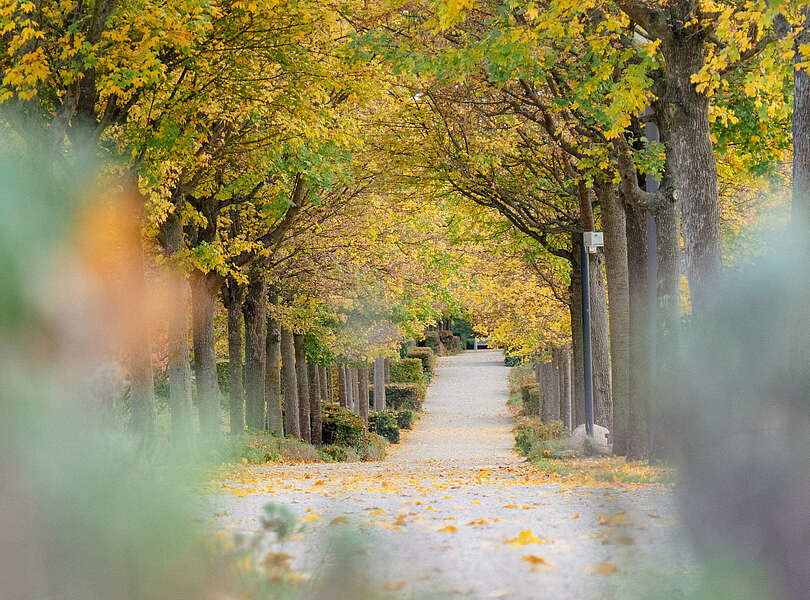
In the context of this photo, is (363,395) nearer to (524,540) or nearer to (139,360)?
(139,360)

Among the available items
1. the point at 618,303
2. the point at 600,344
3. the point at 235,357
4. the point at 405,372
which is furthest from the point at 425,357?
the point at 618,303

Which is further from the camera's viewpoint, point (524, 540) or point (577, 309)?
point (577, 309)

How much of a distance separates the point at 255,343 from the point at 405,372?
26273 mm

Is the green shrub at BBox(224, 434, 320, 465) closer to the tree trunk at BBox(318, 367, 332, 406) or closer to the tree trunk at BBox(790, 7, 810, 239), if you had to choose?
the tree trunk at BBox(790, 7, 810, 239)

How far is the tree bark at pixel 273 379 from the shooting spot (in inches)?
868

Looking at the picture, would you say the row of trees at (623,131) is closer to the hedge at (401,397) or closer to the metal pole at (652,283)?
the metal pole at (652,283)

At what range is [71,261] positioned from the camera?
216 inches

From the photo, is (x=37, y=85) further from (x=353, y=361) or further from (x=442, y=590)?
(x=353, y=361)

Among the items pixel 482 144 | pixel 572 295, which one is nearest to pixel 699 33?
pixel 482 144

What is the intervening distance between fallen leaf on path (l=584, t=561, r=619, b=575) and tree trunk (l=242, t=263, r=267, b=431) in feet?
49.7

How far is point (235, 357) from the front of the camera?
19109 mm

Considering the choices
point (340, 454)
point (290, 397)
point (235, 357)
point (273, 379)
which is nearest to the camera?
point (235, 357)

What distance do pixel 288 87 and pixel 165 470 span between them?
8.26 meters

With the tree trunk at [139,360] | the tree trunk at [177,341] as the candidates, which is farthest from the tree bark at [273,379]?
the tree trunk at [139,360]
